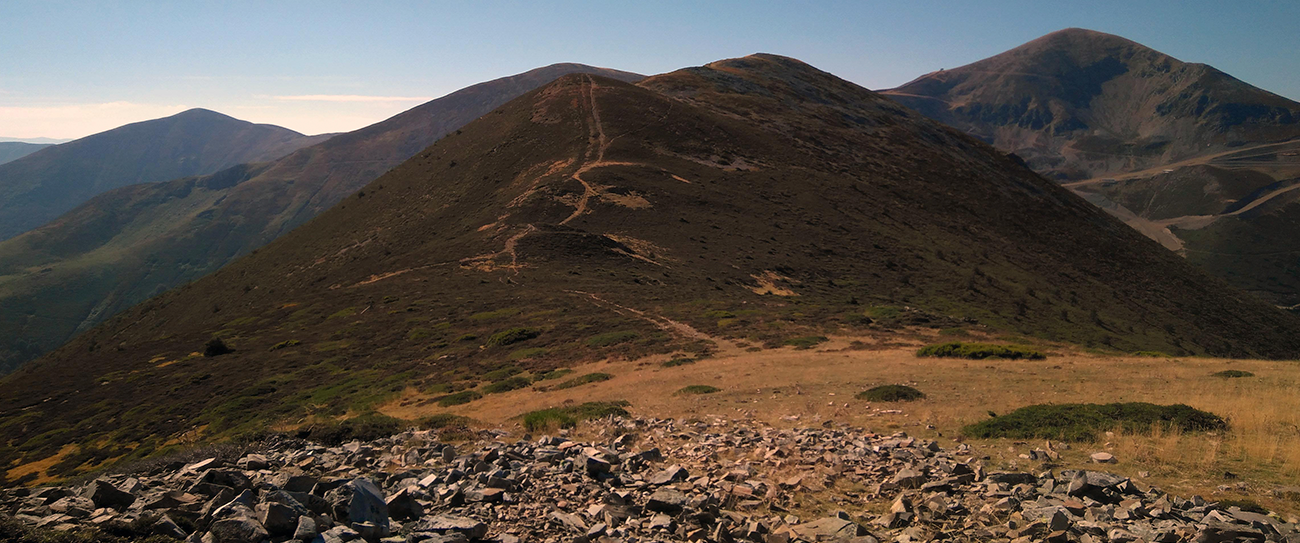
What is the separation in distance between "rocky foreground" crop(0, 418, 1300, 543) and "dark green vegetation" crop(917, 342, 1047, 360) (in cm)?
1423

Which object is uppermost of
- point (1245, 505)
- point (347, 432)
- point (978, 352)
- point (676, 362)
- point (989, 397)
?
point (1245, 505)

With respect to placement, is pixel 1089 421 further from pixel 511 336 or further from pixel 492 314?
pixel 492 314

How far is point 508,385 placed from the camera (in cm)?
2647

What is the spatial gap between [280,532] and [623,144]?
75.5 meters

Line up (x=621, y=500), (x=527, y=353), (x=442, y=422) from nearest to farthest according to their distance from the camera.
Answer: (x=621, y=500), (x=442, y=422), (x=527, y=353)

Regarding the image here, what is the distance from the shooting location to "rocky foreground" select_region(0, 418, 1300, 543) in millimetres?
8500

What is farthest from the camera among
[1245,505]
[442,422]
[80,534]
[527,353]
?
[527,353]

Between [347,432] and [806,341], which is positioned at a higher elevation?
[347,432]

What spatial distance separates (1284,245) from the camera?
17888 cm

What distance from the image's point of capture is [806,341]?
99.8ft

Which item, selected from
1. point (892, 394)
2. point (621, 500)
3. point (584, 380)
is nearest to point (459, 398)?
point (584, 380)

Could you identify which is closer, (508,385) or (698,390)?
Answer: (698,390)

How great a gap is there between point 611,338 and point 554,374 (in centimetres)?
551

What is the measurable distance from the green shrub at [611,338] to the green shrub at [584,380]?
5.26 meters
